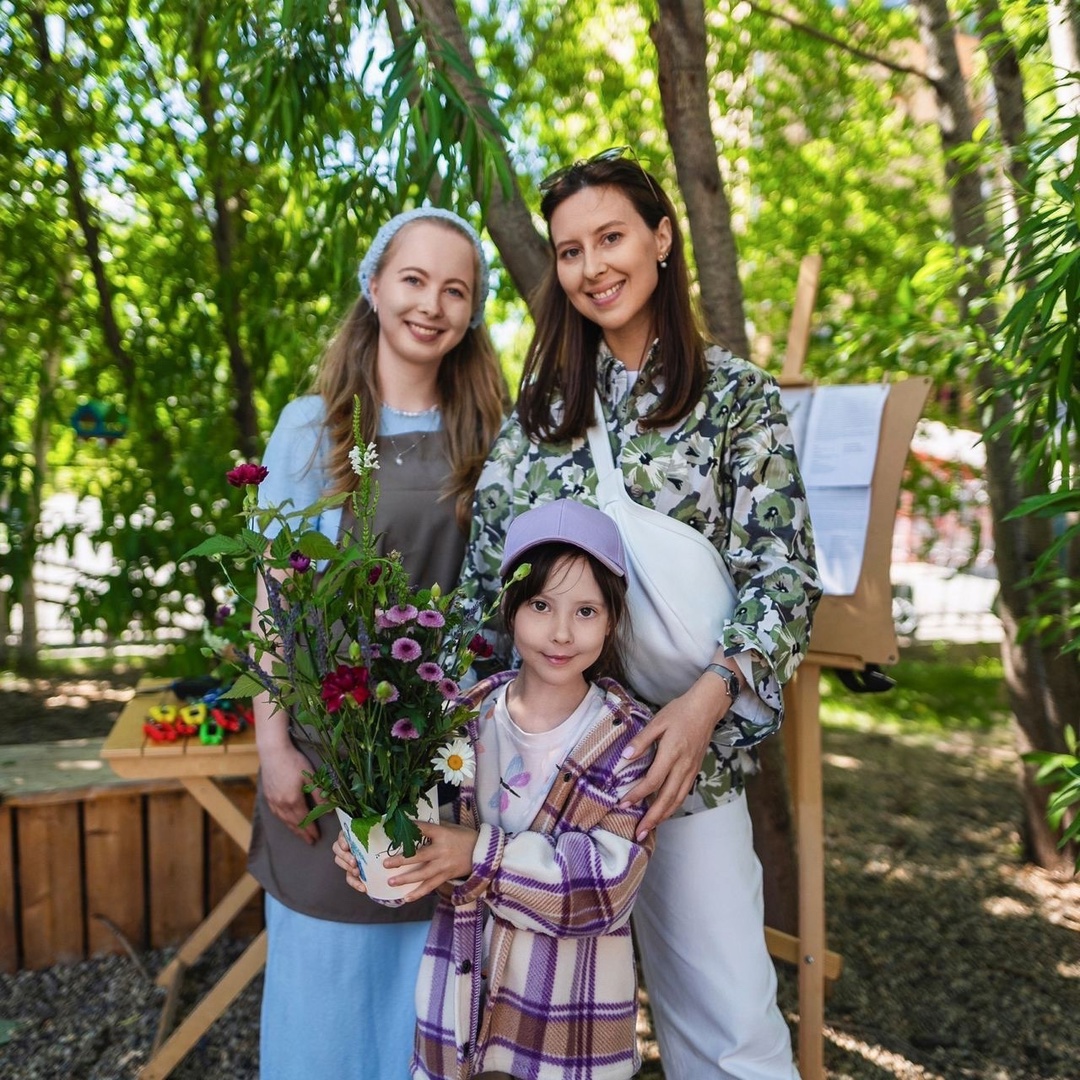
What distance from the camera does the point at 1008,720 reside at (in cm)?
611

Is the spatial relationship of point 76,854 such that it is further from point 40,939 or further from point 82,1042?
point 82,1042

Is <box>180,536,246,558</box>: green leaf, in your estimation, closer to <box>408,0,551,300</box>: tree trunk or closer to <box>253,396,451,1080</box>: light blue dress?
<box>253,396,451,1080</box>: light blue dress

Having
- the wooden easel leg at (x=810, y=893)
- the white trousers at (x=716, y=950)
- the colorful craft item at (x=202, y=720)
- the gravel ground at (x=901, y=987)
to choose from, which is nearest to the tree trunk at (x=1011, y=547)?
the gravel ground at (x=901, y=987)

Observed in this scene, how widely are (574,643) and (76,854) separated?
7.33ft

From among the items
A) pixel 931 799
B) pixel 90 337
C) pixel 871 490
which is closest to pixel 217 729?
pixel 871 490

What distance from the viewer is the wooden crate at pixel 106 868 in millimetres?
3123

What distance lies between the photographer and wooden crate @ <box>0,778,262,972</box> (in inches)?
123

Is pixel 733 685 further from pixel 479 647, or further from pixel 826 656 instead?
pixel 826 656

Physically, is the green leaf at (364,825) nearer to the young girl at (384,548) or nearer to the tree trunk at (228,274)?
the young girl at (384,548)

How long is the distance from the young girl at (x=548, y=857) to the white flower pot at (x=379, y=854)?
41mm

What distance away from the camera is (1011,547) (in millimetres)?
3633

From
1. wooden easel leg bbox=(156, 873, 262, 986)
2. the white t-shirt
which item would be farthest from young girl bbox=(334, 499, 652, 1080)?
wooden easel leg bbox=(156, 873, 262, 986)

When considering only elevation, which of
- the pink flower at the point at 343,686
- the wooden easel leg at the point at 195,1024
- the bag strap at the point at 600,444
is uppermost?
the bag strap at the point at 600,444

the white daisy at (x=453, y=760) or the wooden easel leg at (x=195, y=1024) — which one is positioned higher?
the white daisy at (x=453, y=760)
